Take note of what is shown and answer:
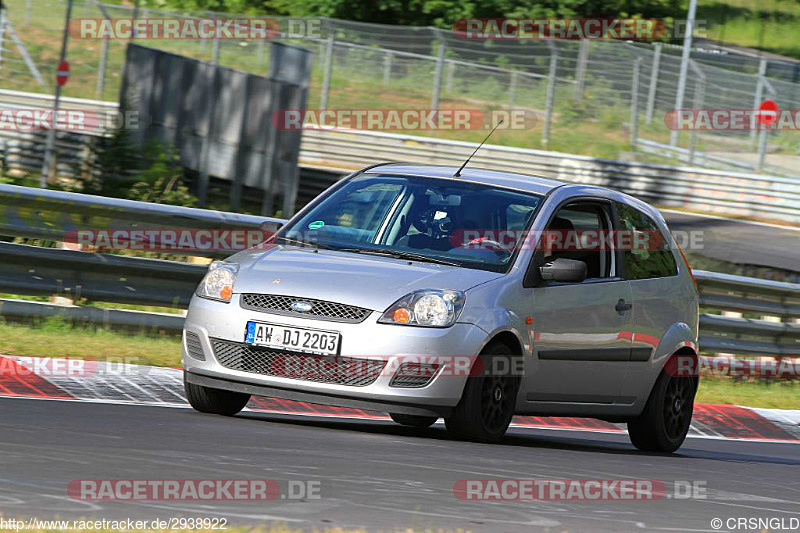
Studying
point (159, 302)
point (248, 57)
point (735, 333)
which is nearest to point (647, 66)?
point (248, 57)

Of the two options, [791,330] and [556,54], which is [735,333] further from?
[556,54]

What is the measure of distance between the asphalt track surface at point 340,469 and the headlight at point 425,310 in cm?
62

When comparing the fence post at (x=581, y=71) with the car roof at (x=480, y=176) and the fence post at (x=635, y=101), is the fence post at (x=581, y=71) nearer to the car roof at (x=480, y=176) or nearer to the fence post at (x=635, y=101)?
the fence post at (x=635, y=101)

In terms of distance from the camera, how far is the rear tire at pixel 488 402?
8094mm

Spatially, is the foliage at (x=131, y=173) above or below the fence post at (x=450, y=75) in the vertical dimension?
below

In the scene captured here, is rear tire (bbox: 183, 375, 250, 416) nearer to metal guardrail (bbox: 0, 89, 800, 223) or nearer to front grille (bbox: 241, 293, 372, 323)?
front grille (bbox: 241, 293, 372, 323)

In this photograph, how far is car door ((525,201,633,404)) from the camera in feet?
28.6

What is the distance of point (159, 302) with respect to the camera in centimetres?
1151

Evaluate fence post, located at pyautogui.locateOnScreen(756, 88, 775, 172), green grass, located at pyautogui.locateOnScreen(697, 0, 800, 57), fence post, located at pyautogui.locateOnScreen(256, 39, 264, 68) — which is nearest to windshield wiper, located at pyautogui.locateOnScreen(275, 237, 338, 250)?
fence post, located at pyautogui.locateOnScreen(256, 39, 264, 68)

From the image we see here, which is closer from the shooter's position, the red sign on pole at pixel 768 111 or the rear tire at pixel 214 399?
the rear tire at pixel 214 399

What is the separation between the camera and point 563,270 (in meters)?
8.59

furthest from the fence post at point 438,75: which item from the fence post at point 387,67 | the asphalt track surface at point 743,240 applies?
the asphalt track surface at point 743,240

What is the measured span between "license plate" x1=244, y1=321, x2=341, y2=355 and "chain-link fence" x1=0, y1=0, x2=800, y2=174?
71.2ft

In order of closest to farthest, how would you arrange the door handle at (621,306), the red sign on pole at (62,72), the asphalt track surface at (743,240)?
the door handle at (621,306) < the red sign on pole at (62,72) < the asphalt track surface at (743,240)
